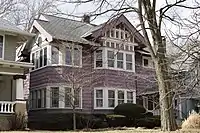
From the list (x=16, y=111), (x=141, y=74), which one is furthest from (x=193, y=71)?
(x=141, y=74)

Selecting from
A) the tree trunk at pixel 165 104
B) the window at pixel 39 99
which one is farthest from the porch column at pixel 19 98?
the tree trunk at pixel 165 104

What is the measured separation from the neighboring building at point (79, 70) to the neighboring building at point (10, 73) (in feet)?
9.08

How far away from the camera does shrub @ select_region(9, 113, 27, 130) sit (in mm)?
20403

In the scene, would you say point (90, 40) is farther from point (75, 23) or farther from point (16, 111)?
point (16, 111)

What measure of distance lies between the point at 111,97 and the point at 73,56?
468cm

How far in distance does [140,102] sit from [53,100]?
29.4 ft

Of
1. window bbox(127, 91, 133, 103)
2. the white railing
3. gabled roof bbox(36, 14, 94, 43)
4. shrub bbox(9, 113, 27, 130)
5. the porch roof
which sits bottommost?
shrub bbox(9, 113, 27, 130)

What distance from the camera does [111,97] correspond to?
1076 inches

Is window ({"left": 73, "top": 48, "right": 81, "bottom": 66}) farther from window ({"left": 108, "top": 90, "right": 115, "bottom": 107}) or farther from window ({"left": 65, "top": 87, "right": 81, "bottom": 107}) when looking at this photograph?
window ({"left": 108, "top": 90, "right": 115, "bottom": 107})

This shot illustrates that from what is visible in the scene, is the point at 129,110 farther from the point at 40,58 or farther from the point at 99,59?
the point at 40,58

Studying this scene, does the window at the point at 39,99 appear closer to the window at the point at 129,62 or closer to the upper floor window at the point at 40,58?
the upper floor window at the point at 40,58

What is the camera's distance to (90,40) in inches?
1071

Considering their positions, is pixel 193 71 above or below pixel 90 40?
below

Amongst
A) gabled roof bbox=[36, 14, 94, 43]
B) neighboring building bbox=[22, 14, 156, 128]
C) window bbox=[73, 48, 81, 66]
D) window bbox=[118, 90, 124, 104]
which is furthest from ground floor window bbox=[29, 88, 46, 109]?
window bbox=[118, 90, 124, 104]
